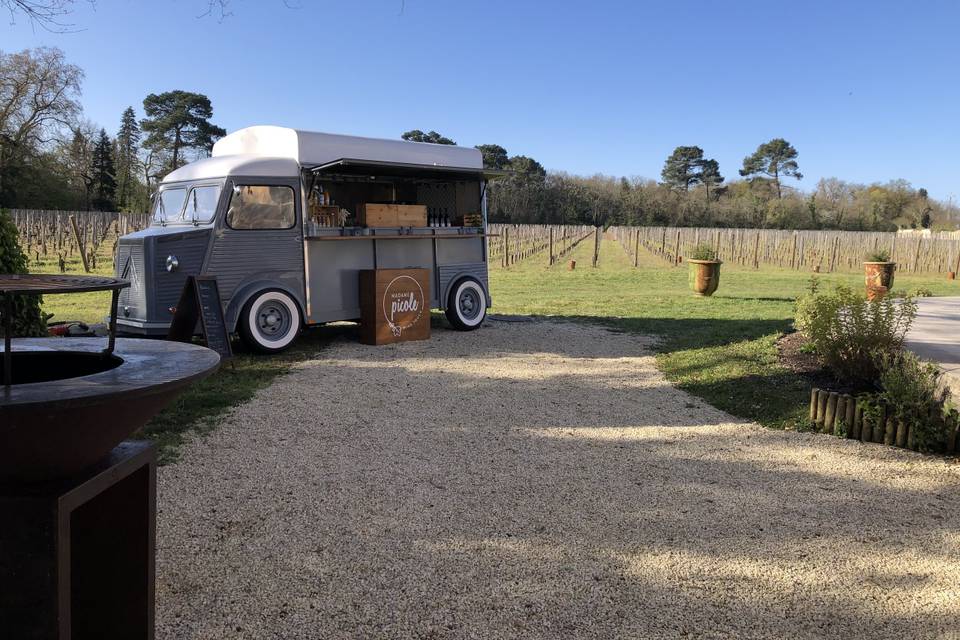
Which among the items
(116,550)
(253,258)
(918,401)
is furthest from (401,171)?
(116,550)

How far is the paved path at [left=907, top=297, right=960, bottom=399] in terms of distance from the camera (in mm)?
6364

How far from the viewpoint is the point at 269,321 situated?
8781 millimetres

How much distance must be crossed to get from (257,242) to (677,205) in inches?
2621

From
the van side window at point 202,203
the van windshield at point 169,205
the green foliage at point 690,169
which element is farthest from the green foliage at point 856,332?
the green foliage at point 690,169

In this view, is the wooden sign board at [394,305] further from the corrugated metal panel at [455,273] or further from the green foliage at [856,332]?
the green foliage at [856,332]

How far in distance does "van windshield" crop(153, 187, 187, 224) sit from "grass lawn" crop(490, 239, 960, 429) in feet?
21.2

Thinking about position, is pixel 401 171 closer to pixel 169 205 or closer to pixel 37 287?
pixel 169 205

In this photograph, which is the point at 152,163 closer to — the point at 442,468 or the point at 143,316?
the point at 143,316

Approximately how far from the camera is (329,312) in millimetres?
9359

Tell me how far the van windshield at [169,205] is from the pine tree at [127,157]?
163 feet

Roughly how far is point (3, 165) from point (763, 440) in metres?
49.4

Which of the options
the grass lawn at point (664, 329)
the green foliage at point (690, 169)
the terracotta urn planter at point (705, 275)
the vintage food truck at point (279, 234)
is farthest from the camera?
the green foliage at point (690, 169)

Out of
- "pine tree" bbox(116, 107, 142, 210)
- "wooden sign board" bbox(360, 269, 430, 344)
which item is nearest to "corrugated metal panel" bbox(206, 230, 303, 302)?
"wooden sign board" bbox(360, 269, 430, 344)

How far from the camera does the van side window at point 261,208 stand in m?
8.57
